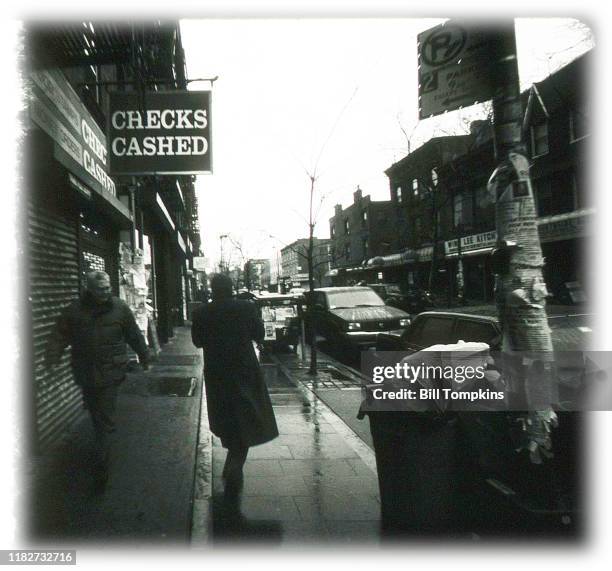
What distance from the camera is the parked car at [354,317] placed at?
44.7ft

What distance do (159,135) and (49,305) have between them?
261 centimetres

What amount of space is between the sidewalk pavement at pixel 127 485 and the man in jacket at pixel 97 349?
13.1 inches

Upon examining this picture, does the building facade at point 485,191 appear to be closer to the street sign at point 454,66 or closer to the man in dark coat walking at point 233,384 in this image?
the street sign at point 454,66

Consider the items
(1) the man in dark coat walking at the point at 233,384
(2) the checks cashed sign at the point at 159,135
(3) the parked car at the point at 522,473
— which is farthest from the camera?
(2) the checks cashed sign at the point at 159,135

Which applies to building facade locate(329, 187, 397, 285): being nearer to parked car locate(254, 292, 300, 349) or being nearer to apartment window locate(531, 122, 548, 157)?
apartment window locate(531, 122, 548, 157)

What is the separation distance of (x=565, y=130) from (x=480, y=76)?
22.8 metres

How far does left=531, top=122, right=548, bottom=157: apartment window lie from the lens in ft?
82.9

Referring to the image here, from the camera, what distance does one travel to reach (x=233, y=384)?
191 inches

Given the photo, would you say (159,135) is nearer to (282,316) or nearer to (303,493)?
(303,493)

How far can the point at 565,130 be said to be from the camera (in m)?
24.2

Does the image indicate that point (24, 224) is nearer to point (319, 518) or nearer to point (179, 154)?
point (179, 154)

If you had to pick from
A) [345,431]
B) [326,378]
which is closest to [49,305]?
[345,431]

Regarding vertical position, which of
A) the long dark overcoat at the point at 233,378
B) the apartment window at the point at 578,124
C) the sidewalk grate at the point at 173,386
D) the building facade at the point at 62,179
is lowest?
the sidewalk grate at the point at 173,386

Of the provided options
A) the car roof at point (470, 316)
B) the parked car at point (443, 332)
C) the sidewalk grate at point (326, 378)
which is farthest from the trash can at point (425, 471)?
the sidewalk grate at point (326, 378)
